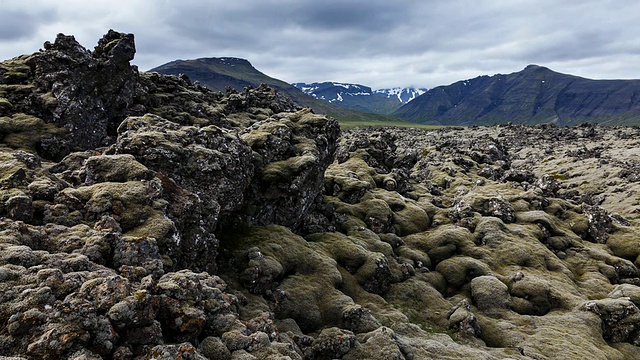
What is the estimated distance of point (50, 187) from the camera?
64.8ft


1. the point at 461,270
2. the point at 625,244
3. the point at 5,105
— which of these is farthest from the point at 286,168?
the point at 625,244

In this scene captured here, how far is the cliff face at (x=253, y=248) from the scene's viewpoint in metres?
14.3

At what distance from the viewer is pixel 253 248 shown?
27.2m

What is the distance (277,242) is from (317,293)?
563 centimetres

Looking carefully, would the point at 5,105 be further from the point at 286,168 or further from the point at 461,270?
the point at 461,270

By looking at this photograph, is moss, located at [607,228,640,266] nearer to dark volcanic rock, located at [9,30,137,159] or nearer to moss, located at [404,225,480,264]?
moss, located at [404,225,480,264]

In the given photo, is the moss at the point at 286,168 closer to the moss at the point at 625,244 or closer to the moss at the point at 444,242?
the moss at the point at 444,242

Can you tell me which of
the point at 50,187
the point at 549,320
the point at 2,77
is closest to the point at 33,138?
the point at 2,77

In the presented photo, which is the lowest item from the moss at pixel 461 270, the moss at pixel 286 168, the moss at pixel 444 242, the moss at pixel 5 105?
the moss at pixel 461 270

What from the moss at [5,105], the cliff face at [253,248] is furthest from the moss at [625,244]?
the moss at [5,105]

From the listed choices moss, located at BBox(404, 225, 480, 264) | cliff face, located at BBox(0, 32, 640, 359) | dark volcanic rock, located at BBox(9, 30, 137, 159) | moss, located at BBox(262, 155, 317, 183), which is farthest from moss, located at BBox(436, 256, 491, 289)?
dark volcanic rock, located at BBox(9, 30, 137, 159)

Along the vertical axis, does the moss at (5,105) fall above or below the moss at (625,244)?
above

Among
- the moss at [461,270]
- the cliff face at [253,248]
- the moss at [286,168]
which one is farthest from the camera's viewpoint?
the moss at [461,270]

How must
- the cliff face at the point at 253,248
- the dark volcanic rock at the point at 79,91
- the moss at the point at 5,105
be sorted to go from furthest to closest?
the dark volcanic rock at the point at 79,91 < the moss at the point at 5,105 < the cliff face at the point at 253,248
